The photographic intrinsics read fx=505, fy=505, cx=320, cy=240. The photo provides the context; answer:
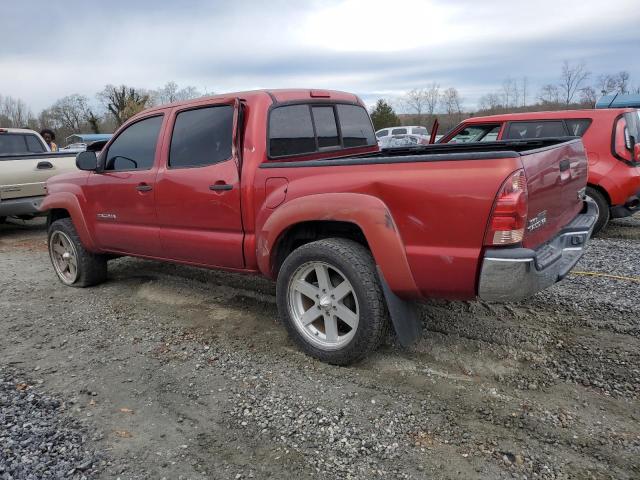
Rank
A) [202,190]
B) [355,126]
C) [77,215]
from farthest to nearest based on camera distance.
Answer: [77,215]
[355,126]
[202,190]

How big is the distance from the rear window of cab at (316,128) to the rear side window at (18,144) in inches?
311

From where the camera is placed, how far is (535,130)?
741 cm

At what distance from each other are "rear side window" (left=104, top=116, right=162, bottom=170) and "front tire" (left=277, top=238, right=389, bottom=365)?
1928 mm

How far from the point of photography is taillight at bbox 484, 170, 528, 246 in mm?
2676

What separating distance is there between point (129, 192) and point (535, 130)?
226 inches

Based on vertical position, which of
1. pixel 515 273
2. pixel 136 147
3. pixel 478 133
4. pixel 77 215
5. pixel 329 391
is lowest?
pixel 329 391

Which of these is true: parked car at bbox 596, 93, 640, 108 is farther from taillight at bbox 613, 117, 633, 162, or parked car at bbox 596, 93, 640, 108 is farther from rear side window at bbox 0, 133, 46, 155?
rear side window at bbox 0, 133, 46, 155

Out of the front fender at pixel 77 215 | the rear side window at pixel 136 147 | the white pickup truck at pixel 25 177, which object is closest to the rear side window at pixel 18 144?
the white pickup truck at pixel 25 177

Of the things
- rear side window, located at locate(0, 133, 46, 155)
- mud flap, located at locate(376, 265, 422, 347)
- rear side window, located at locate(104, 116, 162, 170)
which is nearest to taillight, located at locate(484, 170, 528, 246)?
mud flap, located at locate(376, 265, 422, 347)

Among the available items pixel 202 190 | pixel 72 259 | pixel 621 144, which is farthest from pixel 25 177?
pixel 621 144

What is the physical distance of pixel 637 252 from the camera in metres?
6.05

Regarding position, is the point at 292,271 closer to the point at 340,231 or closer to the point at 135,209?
the point at 340,231

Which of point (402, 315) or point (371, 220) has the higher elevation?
point (371, 220)

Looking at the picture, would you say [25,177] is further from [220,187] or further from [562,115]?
[562,115]
